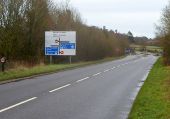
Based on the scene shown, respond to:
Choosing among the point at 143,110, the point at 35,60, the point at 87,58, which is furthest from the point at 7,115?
the point at 87,58

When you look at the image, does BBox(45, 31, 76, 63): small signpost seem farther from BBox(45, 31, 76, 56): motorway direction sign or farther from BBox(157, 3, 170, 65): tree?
BBox(157, 3, 170, 65): tree

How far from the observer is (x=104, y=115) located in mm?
12281

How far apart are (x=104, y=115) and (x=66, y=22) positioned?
57916mm

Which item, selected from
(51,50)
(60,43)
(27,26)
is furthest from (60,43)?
(27,26)

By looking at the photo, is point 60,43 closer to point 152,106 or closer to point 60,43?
point 60,43

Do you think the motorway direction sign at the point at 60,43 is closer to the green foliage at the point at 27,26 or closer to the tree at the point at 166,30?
the green foliage at the point at 27,26

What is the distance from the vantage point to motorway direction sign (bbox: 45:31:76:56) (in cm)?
5206

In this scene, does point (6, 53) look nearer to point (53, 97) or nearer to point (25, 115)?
point (53, 97)

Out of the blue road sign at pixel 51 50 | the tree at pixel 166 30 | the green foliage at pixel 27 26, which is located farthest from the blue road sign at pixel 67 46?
the tree at pixel 166 30

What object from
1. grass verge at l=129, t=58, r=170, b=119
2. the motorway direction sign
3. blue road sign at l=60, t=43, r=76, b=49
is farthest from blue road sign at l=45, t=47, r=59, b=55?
grass verge at l=129, t=58, r=170, b=119

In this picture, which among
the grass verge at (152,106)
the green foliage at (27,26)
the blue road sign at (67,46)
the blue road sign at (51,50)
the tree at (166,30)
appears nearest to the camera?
the grass verge at (152,106)

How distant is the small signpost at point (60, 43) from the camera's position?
171 feet

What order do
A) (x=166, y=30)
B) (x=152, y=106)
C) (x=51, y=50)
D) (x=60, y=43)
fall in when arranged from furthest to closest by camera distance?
(x=166, y=30) < (x=60, y=43) < (x=51, y=50) < (x=152, y=106)

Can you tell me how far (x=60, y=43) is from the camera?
52.3 meters
